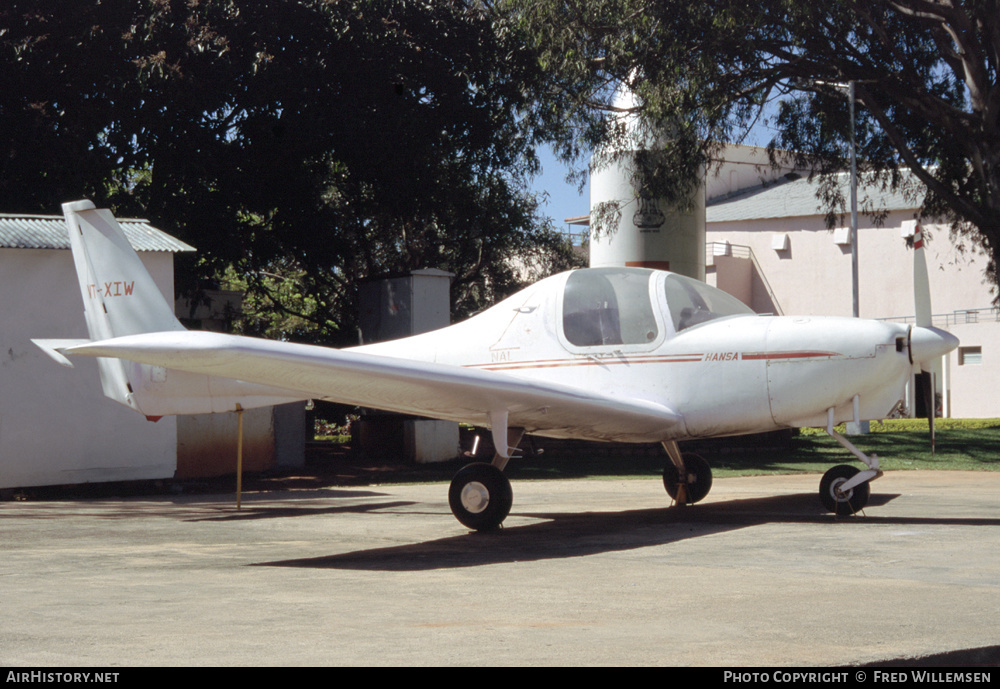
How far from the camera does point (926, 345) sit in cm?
950

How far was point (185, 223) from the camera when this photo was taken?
21.5 metres

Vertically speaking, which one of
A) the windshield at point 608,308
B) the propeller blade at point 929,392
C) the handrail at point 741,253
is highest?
the handrail at point 741,253

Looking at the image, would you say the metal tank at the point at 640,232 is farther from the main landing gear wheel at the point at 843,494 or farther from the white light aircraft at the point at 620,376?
the main landing gear wheel at the point at 843,494

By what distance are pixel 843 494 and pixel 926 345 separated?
1680mm

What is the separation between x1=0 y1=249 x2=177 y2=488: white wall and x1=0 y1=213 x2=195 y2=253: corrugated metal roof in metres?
0.18

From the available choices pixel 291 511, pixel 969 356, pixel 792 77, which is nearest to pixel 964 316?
pixel 969 356

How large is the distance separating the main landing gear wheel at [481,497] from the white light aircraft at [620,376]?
0.01 meters

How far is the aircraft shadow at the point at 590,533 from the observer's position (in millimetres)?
7930

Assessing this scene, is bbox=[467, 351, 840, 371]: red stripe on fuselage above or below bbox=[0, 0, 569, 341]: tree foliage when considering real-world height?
below

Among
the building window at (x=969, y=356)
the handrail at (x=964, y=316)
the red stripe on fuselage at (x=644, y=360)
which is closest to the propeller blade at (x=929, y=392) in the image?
the red stripe on fuselage at (x=644, y=360)

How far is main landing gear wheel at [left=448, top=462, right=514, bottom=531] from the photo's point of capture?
31.3ft

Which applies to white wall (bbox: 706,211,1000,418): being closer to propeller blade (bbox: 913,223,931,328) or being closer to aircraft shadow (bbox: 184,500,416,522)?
propeller blade (bbox: 913,223,931,328)

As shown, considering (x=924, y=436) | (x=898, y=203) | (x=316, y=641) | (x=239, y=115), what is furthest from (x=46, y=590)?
(x=898, y=203)

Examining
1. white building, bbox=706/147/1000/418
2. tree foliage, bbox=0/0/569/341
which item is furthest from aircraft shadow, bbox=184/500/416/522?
white building, bbox=706/147/1000/418
